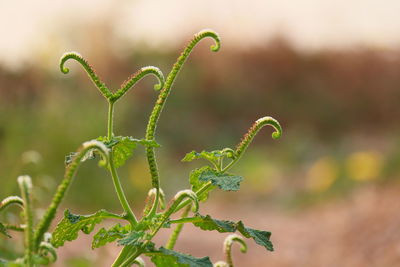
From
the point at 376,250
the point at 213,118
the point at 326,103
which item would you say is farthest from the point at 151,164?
the point at 326,103

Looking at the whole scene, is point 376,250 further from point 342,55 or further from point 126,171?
point 342,55

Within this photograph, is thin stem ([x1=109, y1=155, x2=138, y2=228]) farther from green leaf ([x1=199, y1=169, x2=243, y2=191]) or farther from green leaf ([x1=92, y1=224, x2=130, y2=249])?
green leaf ([x1=199, y1=169, x2=243, y2=191])

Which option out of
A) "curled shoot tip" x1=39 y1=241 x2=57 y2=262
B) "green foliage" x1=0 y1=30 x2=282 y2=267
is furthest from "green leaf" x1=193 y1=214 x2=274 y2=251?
"curled shoot tip" x1=39 y1=241 x2=57 y2=262

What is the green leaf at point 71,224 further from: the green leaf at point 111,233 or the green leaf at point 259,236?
the green leaf at point 259,236

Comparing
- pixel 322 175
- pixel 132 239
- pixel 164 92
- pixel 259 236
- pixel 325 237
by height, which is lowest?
→ pixel 132 239

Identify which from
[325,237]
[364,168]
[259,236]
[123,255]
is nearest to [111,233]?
[123,255]

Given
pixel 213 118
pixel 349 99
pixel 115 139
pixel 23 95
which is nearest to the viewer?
pixel 115 139

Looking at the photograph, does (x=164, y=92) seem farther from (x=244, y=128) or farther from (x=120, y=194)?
(x=244, y=128)
